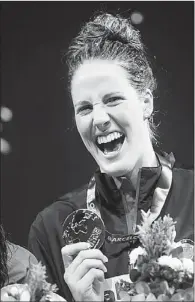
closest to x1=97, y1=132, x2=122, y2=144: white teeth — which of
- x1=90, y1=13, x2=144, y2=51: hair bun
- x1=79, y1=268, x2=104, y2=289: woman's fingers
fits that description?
x1=90, y1=13, x2=144, y2=51: hair bun

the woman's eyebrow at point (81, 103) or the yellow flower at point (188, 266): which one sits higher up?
the woman's eyebrow at point (81, 103)

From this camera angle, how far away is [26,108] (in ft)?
5.85

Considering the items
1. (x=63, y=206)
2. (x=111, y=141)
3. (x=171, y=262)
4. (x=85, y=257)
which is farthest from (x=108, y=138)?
(x=171, y=262)

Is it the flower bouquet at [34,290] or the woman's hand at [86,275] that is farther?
the woman's hand at [86,275]

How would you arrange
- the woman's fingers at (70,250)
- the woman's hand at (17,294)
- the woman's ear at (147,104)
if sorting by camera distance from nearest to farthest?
the woman's hand at (17,294), the woman's fingers at (70,250), the woman's ear at (147,104)

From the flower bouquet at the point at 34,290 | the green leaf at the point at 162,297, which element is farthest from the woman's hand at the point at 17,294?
the green leaf at the point at 162,297

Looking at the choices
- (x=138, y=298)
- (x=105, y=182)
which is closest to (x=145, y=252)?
(x=138, y=298)

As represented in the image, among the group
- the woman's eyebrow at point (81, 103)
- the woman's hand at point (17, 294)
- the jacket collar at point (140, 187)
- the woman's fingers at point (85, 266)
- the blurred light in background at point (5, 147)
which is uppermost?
the woman's eyebrow at point (81, 103)

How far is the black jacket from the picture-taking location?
5.46ft

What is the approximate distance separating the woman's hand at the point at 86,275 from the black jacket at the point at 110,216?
67 mm

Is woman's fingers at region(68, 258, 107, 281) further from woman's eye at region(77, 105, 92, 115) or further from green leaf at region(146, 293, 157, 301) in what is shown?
woman's eye at region(77, 105, 92, 115)

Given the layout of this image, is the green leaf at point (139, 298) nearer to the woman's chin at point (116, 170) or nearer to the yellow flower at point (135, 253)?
the yellow flower at point (135, 253)

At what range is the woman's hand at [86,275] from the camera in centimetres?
155

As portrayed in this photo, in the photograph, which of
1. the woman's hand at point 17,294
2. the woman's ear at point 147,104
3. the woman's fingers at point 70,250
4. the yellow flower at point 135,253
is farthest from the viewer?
the woman's ear at point 147,104
